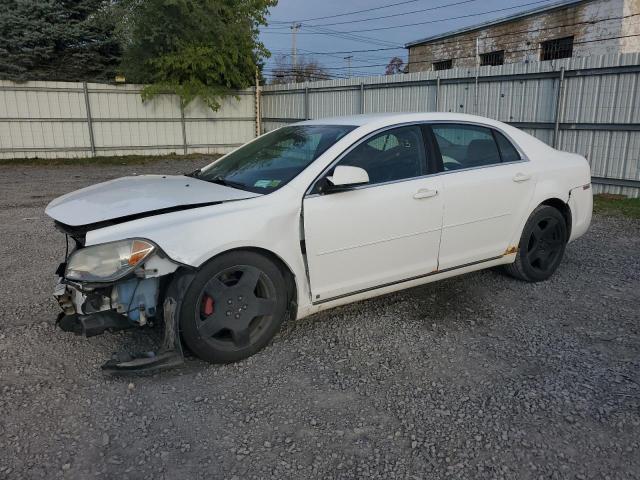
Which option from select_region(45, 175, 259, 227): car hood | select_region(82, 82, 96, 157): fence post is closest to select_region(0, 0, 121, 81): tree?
select_region(82, 82, 96, 157): fence post

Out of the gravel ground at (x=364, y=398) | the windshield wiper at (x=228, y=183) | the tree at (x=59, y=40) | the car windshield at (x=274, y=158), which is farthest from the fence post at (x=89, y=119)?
the windshield wiper at (x=228, y=183)

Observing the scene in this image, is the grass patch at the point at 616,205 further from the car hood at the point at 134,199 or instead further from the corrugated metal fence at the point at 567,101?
the car hood at the point at 134,199

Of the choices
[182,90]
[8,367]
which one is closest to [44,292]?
[8,367]

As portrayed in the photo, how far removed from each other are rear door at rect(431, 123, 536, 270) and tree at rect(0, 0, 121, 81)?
18.4m

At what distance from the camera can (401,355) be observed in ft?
11.6

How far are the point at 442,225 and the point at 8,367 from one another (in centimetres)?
315

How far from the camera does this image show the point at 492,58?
23781 mm

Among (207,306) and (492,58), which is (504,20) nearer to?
(492,58)

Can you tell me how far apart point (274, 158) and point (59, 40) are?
2062 centimetres

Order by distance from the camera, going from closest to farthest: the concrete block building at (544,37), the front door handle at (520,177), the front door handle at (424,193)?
the front door handle at (424,193) → the front door handle at (520,177) → the concrete block building at (544,37)

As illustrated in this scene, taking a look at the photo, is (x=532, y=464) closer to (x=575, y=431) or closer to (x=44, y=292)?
(x=575, y=431)

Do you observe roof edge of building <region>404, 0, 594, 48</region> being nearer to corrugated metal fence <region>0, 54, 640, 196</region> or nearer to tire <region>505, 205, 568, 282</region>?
corrugated metal fence <region>0, 54, 640, 196</region>

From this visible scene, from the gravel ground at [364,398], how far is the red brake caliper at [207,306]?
15.2 inches

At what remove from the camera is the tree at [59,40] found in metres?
19.4
